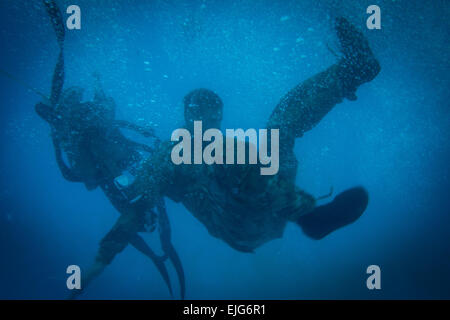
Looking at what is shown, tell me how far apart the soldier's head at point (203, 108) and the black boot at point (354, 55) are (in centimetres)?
218

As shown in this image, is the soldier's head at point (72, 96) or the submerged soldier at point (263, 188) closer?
the submerged soldier at point (263, 188)

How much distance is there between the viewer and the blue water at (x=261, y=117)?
1179 centimetres

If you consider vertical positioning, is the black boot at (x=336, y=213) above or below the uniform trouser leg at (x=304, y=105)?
below

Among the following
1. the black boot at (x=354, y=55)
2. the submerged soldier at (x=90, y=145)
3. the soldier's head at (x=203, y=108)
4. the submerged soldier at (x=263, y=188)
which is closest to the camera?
the submerged soldier at (x=263, y=188)

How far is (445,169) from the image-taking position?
26500 mm

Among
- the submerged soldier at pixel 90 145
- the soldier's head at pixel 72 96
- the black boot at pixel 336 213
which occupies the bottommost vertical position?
the black boot at pixel 336 213

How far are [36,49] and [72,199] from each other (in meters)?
62.7

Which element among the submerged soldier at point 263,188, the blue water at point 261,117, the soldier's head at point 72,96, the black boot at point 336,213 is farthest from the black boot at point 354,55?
the soldier's head at point 72,96

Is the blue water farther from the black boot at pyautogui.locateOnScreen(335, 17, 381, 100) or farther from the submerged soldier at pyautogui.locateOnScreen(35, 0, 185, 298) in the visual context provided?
the submerged soldier at pyautogui.locateOnScreen(35, 0, 185, 298)

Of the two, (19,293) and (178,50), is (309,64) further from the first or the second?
(19,293)

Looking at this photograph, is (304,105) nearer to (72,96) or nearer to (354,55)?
(354,55)

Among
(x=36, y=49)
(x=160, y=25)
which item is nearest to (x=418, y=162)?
(x=160, y=25)

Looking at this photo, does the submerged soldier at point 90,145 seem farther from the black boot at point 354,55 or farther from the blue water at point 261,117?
the blue water at point 261,117

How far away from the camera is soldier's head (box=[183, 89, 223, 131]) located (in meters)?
4.45
